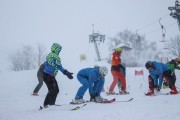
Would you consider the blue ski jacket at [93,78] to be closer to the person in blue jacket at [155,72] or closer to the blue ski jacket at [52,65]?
the blue ski jacket at [52,65]

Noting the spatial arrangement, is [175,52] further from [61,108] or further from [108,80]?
[61,108]

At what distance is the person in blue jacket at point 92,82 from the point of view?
7145mm

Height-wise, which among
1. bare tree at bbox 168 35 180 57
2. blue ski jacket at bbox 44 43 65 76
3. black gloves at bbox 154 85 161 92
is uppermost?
bare tree at bbox 168 35 180 57

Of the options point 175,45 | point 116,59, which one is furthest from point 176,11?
point 175,45

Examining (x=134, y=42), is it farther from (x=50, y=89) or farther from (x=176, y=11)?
(x=50, y=89)

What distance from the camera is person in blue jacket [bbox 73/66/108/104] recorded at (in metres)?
7.14

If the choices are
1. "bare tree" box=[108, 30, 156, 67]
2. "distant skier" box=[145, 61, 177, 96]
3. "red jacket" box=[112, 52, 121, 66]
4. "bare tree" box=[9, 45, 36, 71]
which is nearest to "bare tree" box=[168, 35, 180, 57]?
"bare tree" box=[108, 30, 156, 67]

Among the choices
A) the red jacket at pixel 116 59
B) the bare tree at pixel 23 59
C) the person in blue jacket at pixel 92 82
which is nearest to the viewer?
the person in blue jacket at pixel 92 82

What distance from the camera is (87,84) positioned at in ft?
23.7

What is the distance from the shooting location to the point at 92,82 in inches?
286

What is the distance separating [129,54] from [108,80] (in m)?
27.1

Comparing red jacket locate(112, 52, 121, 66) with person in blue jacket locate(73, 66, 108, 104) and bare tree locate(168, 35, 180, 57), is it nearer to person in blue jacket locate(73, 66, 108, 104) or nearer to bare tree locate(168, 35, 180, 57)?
person in blue jacket locate(73, 66, 108, 104)

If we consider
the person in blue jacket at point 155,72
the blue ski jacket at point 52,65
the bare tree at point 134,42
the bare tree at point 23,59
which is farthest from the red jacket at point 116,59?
the bare tree at point 23,59

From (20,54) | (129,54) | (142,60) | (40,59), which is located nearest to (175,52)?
(142,60)
